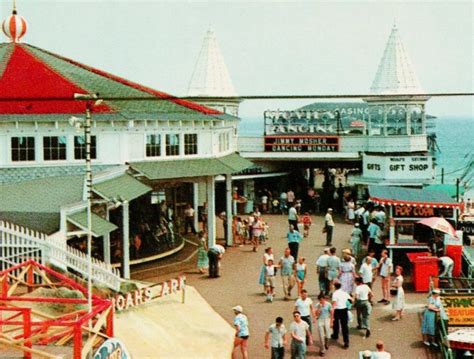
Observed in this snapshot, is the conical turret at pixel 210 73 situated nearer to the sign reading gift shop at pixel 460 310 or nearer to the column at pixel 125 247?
the column at pixel 125 247

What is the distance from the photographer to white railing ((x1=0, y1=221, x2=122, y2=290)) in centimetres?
1738

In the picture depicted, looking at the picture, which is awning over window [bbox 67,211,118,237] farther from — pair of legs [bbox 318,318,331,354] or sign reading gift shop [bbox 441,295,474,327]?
sign reading gift shop [bbox 441,295,474,327]

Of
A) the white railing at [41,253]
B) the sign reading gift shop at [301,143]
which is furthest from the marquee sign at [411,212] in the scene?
the sign reading gift shop at [301,143]

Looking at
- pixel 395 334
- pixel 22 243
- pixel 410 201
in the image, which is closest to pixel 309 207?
pixel 410 201

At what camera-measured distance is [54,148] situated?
26031 mm

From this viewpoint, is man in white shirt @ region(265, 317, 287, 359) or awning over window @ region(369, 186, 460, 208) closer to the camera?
man in white shirt @ region(265, 317, 287, 359)

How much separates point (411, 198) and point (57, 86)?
12.2 m

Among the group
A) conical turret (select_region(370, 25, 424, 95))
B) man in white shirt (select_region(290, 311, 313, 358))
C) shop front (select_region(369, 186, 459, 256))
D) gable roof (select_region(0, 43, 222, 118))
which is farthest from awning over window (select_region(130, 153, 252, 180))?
conical turret (select_region(370, 25, 424, 95))

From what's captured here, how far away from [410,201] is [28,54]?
47.8ft

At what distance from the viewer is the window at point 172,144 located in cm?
2822

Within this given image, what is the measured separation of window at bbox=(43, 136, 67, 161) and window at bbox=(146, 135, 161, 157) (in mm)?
2769

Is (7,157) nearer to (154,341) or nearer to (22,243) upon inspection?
(22,243)

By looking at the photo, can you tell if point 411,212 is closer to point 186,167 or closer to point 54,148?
point 186,167

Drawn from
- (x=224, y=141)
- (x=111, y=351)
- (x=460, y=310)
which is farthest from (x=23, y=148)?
(x=111, y=351)
